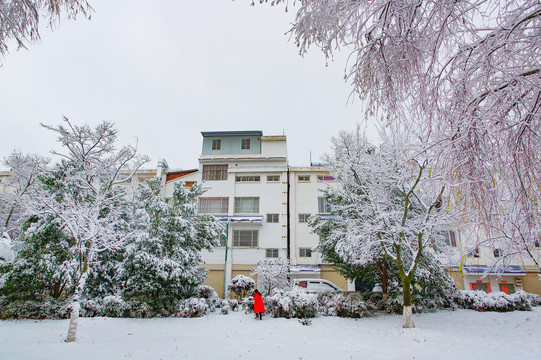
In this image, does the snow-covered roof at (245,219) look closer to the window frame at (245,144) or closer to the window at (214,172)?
the window at (214,172)

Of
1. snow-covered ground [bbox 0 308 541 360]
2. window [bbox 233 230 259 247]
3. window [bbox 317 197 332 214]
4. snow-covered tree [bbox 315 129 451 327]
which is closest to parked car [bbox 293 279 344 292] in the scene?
snow-covered tree [bbox 315 129 451 327]

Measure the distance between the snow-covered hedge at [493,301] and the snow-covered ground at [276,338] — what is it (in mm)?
1546

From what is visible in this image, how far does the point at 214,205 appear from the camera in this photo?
30.4 meters

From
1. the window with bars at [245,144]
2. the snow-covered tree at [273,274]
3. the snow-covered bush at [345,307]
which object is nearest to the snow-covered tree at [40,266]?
the snow-covered tree at [273,274]

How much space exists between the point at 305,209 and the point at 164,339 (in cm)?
2051

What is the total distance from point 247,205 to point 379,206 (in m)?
17.9

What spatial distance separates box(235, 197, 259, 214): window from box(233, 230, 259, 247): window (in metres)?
2.11

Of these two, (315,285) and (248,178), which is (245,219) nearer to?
(248,178)

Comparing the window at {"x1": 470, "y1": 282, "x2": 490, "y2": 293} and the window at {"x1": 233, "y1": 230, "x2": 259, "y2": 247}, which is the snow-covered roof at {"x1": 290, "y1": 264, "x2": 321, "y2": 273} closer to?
the window at {"x1": 233, "y1": 230, "x2": 259, "y2": 247}

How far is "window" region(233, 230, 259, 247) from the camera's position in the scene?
28.7m

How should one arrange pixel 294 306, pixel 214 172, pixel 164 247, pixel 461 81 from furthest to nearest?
pixel 214 172, pixel 164 247, pixel 294 306, pixel 461 81

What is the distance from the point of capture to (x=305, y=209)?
29.6 m

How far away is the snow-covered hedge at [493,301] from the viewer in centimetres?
1659

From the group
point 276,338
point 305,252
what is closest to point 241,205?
point 305,252
